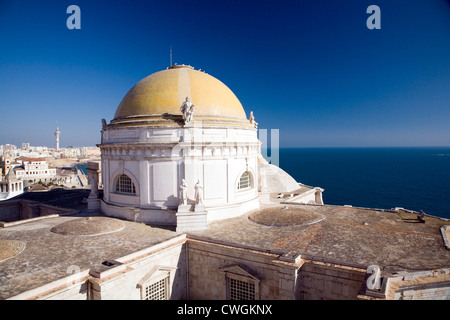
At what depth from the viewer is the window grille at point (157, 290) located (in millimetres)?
15430

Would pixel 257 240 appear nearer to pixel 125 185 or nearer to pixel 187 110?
pixel 187 110

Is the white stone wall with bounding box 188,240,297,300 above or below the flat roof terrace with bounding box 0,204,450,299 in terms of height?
below

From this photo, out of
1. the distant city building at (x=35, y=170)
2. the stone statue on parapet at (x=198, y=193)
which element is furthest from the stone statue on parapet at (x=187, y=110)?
the distant city building at (x=35, y=170)

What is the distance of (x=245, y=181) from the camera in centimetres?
2630

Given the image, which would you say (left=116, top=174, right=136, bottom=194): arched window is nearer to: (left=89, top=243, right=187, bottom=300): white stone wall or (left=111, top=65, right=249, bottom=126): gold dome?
(left=111, top=65, right=249, bottom=126): gold dome

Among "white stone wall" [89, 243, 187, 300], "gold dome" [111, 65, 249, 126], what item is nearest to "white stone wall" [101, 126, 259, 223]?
A: "gold dome" [111, 65, 249, 126]

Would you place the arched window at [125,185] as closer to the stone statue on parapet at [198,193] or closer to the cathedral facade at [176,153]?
the cathedral facade at [176,153]

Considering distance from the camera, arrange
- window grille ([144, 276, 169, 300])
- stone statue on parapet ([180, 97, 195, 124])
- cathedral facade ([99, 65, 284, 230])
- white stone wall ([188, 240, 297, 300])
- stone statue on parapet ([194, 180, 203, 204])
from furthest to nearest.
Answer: cathedral facade ([99, 65, 284, 230]) < stone statue on parapet ([180, 97, 195, 124]) < stone statue on parapet ([194, 180, 203, 204]) < window grille ([144, 276, 169, 300]) < white stone wall ([188, 240, 297, 300])

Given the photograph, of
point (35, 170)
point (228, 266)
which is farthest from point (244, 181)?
point (35, 170)

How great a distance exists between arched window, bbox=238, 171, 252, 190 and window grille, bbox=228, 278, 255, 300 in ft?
33.4

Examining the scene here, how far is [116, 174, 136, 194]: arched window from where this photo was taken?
23562 mm

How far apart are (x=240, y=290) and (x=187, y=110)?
12824mm
